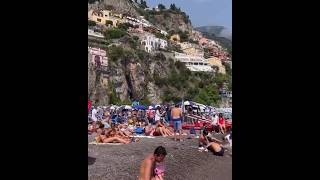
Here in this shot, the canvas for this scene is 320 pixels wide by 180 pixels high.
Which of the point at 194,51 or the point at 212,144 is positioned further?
the point at 194,51

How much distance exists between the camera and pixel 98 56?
770 cm

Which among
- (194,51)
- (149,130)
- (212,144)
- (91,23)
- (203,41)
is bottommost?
(212,144)

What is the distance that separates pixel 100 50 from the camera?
7.64 m

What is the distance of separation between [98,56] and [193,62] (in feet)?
6.38

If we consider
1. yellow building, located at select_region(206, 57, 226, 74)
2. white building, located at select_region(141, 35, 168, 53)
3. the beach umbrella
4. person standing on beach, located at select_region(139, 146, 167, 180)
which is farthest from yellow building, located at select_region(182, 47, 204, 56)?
person standing on beach, located at select_region(139, 146, 167, 180)

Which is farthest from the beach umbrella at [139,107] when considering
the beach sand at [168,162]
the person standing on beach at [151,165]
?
the person standing on beach at [151,165]

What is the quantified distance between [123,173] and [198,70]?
2166 mm

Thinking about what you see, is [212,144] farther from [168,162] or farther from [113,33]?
[113,33]

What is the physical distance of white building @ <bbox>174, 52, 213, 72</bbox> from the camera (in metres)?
6.46

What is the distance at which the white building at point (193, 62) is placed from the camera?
6459mm

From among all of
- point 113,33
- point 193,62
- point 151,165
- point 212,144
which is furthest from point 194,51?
point 151,165

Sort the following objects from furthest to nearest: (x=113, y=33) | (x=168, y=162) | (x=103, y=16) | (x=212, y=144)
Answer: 1. (x=113, y=33)
2. (x=103, y=16)
3. (x=212, y=144)
4. (x=168, y=162)
